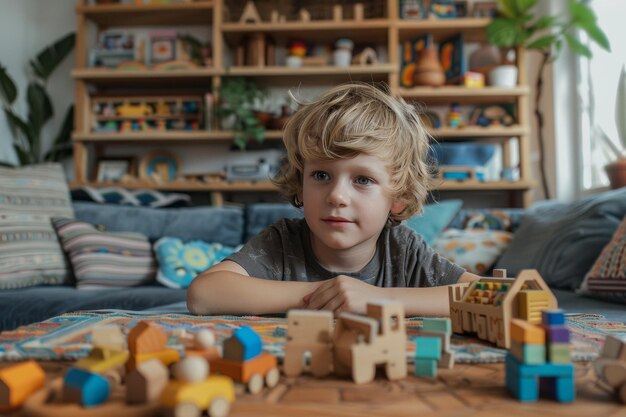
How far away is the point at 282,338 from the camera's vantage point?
1.92ft

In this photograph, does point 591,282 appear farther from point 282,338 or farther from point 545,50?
point 545,50

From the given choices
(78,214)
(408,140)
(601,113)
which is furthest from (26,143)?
(601,113)

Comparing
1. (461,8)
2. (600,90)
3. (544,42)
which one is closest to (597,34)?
(544,42)

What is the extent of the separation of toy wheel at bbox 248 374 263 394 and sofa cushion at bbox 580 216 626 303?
115 cm

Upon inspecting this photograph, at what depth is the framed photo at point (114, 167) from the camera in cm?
343

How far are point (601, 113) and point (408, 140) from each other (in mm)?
2371

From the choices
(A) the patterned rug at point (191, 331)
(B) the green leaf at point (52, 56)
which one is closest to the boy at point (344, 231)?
(A) the patterned rug at point (191, 331)

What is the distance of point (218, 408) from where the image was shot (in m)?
0.35

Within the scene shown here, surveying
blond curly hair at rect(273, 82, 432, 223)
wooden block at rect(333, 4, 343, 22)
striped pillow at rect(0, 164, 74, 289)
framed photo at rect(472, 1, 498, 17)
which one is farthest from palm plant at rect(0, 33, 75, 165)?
blond curly hair at rect(273, 82, 432, 223)

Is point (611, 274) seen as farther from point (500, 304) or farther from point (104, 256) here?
point (104, 256)

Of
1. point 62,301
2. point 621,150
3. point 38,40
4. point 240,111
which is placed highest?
point 38,40

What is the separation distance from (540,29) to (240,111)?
1687mm

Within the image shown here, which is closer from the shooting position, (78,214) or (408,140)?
(408,140)

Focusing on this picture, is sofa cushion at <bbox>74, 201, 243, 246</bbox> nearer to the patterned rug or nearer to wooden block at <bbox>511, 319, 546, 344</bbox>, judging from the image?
the patterned rug
